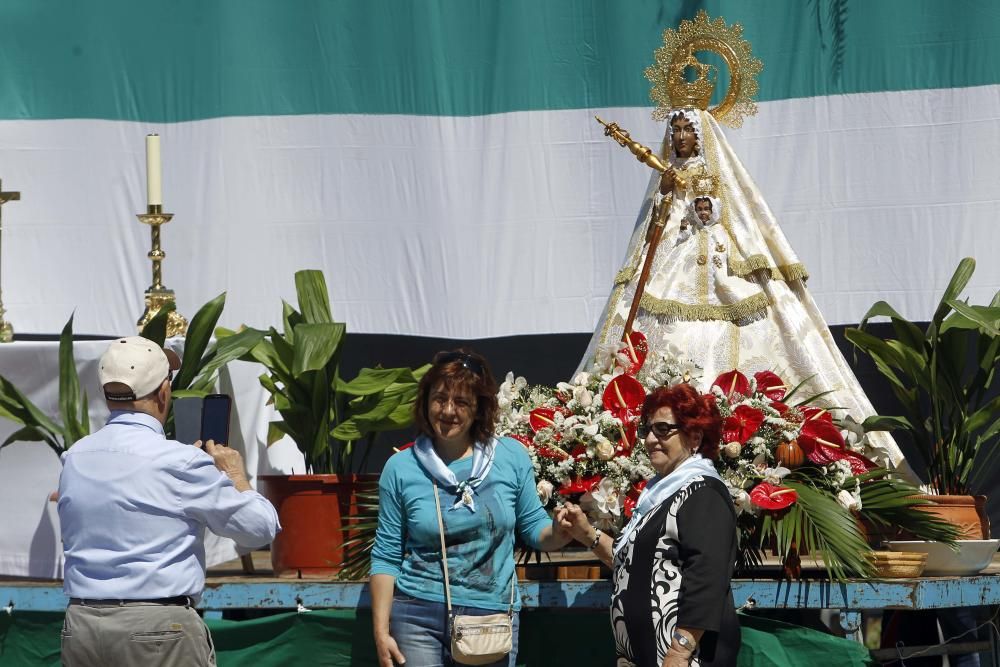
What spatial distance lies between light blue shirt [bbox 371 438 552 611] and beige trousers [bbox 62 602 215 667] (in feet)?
1.55

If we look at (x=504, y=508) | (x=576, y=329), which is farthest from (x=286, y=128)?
(x=504, y=508)

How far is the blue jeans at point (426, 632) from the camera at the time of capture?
3180 millimetres

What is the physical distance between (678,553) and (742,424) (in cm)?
71

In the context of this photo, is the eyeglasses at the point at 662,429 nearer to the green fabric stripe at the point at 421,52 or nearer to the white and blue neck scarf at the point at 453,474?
the white and blue neck scarf at the point at 453,474

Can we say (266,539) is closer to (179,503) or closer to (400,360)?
(179,503)

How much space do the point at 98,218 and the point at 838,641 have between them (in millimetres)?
3425

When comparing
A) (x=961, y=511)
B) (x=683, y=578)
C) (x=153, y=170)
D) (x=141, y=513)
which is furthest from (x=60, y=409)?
(x=961, y=511)

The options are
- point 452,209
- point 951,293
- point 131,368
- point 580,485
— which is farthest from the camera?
point 452,209

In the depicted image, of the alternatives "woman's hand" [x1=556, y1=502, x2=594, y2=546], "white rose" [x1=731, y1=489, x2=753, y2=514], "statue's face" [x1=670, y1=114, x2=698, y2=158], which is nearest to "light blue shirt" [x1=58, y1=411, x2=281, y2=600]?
"woman's hand" [x1=556, y1=502, x2=594, y2=546]

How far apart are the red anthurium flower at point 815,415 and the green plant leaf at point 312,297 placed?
1.33 m

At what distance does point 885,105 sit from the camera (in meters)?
5.37

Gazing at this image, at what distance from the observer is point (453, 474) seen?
128 inches

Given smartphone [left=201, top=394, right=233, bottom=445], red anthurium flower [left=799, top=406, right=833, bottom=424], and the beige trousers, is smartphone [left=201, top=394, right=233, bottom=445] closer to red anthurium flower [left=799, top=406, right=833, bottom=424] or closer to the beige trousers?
the beige trousers

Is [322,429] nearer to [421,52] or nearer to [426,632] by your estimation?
[426,632]
